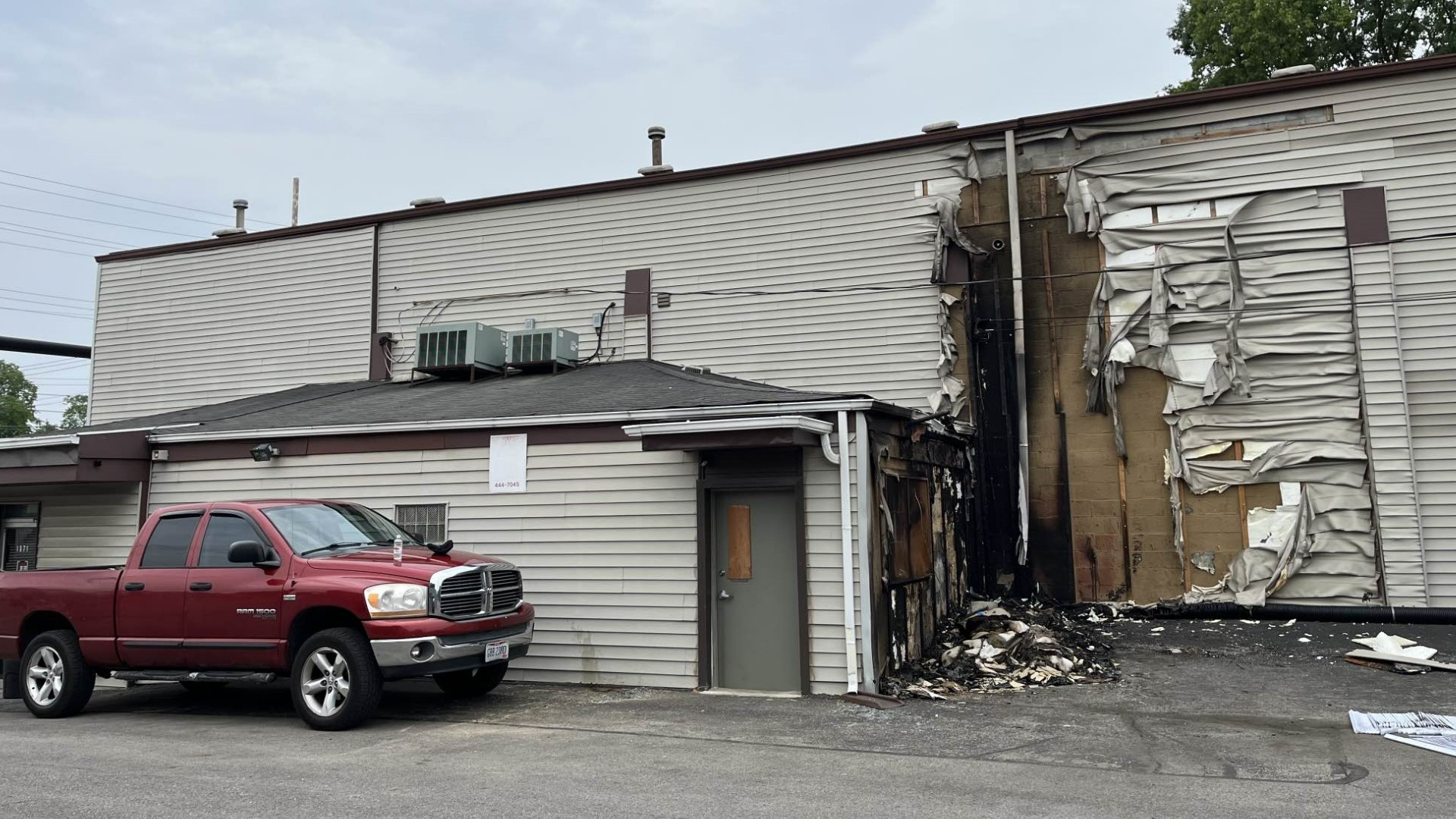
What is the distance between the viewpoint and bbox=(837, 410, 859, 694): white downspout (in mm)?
9570

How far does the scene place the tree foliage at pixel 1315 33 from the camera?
2244 cm

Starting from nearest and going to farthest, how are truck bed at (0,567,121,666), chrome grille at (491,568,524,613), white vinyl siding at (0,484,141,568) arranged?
chrome grille at (491,568,524,613) < truck bed at (0,567,121,666) < white vinyl siding at (0,484,141,568)

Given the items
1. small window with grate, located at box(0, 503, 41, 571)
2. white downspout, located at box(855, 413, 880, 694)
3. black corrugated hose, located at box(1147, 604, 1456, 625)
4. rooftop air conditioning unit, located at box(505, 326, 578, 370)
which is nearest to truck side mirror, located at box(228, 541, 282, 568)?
white downspout, located at box(855, 413, 880, 694)

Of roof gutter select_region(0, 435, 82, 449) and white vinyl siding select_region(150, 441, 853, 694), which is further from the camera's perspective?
roof gutter select_region(0, 435, 82, 449)

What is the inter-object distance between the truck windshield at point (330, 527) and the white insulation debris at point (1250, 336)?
8.90 m

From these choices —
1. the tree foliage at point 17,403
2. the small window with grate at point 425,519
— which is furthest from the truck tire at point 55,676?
the tree foliage at point 17,403

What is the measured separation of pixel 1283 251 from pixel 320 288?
48.7 ft

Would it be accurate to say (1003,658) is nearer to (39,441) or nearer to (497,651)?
(497,651)

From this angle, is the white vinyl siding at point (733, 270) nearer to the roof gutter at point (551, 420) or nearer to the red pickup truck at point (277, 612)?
the roof gutter at point (551, 420)

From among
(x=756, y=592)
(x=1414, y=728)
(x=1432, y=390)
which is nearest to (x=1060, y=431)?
(x=1432, y=390)

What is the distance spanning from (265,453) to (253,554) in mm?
3730

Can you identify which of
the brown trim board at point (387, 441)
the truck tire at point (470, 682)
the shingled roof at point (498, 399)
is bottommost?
the truck tire at point (470, 682)

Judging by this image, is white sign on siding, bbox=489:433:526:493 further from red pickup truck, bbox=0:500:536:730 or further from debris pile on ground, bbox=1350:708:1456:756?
debris pile on ground, bbox=1350:708:1456:756

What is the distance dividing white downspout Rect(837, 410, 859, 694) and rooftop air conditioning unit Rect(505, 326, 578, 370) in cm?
650
